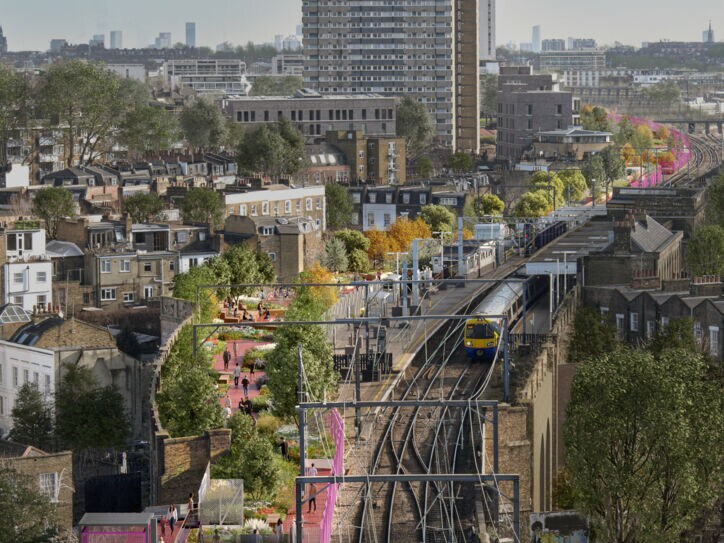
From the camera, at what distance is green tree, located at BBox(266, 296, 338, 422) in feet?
127

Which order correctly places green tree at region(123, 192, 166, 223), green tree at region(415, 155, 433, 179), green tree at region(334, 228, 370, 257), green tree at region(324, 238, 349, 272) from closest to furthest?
green tree at region(324, 238, 349, 272) → green tree at region(334, 228, 370, 257) → green tree at region(123, 192, 166, 223) → green tree at region(415, 155, 433, 179)

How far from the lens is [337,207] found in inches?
3600

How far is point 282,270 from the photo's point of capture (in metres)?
70.8

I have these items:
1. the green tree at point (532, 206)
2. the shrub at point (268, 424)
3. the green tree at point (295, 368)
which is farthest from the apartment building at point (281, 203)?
the shrub at point (268, 424)

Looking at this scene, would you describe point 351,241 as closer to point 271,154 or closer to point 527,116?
point 271,154

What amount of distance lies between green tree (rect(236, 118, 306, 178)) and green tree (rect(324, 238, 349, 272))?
34128 millimetres

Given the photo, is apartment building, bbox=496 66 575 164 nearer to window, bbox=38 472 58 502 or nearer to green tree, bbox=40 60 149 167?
green tree, bbox=40 60 149 167

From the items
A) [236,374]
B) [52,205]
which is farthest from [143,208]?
[236,374]

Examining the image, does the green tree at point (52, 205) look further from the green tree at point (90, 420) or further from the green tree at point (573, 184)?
the green tree at point (573, 184)

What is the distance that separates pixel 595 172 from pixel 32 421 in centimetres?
6064

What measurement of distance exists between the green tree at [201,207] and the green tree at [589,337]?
33.5m

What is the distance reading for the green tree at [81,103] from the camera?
117 meters

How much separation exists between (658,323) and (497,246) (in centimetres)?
2073

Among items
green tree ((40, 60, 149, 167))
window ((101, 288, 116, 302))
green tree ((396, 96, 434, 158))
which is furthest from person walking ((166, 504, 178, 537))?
green tree ((396, 96, 434, 158))
